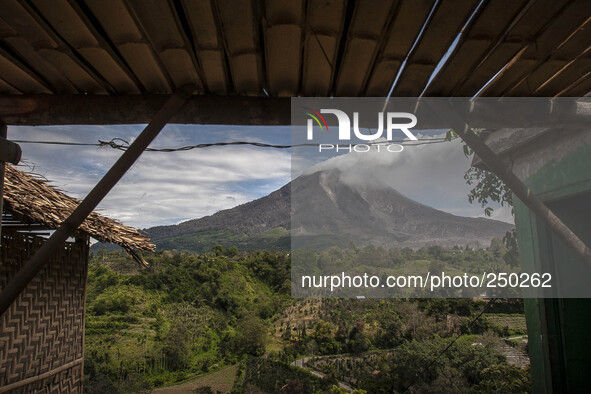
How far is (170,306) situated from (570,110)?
7962 mm

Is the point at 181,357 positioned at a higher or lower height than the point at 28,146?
lower

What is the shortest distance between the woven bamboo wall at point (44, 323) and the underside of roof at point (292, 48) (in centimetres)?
142

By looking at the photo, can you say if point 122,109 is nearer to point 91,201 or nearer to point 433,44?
point 91,201

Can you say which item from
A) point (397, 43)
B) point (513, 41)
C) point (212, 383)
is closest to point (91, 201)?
point (397, 43)

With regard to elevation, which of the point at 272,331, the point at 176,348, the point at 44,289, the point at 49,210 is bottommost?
the point at 176,348

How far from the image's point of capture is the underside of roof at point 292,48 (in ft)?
4.11

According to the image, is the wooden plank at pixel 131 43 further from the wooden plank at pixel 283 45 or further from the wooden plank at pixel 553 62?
the wooden plank at pixel 553 62

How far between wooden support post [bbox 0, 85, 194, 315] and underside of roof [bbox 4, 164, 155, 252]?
1.16 meters

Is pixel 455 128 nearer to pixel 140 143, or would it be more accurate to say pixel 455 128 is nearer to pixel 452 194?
pixel 140 143

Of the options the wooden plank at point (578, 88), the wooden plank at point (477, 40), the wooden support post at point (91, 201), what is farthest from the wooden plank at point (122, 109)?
the wooden plank at point (578, 88)

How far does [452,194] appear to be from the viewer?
12.8ft

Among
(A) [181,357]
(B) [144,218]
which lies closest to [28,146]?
(B) [144,218]

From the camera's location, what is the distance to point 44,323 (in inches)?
117

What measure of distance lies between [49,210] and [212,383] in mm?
5171
